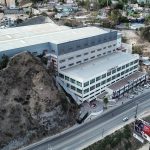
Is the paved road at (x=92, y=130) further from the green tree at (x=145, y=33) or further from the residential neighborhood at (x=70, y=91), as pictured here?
the green tree at (x=145, y=33)

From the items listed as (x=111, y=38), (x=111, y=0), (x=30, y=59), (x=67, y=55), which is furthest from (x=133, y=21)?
(x=30, y=59)

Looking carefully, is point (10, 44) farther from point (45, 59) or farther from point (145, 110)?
point (145, 110)

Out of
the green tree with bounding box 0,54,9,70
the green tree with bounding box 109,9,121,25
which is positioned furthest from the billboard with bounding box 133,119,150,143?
the green tree with bounding box 109,9,121,25

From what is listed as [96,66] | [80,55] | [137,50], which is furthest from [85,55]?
[137,50]

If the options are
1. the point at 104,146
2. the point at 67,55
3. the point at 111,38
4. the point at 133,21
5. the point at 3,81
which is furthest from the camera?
the point at 133,21

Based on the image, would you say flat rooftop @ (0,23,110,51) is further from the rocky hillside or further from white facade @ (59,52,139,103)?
white facade @ (59,52,139,103)

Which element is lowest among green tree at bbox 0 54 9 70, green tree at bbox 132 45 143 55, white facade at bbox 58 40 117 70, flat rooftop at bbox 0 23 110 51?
green tree at bbox 132 45 143 55

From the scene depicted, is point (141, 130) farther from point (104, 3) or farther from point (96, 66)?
point (104, 3)
